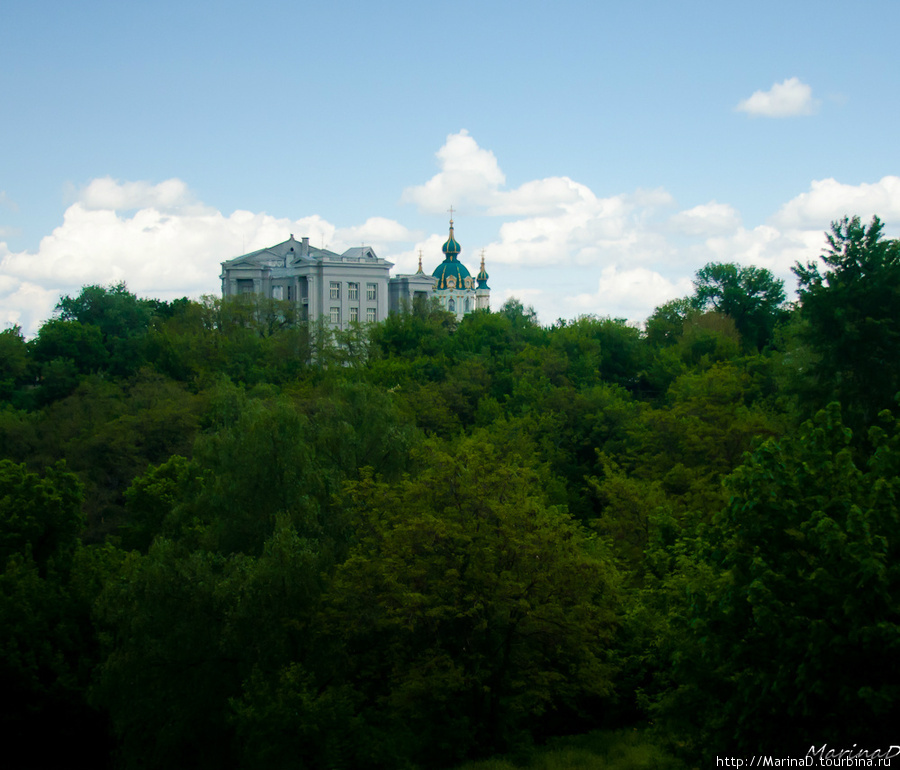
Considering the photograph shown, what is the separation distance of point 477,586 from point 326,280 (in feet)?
239

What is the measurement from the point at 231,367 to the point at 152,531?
2220cm

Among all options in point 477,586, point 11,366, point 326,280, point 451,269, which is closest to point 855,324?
point 477,586

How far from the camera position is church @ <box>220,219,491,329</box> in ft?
299

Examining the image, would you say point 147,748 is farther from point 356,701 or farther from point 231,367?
point 231,367

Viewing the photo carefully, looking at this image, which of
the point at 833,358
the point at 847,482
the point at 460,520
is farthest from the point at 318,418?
the point at 847,482

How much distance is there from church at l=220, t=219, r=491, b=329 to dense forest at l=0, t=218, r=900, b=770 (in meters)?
50.6

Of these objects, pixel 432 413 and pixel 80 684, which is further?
pixel 432 413

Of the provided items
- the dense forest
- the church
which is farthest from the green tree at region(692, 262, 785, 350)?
the church

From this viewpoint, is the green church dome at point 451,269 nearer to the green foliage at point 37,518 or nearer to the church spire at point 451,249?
the church spire at point 451,249

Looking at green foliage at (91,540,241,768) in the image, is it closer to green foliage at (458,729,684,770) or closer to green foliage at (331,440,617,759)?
green foliage at (331,440,617,759)

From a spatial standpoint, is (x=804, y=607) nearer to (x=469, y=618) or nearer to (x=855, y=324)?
(x=469, y=618)

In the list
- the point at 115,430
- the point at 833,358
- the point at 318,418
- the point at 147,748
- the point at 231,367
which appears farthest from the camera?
the point at 231,367

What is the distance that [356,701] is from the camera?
21516 mm

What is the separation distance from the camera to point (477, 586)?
68.7 feet
